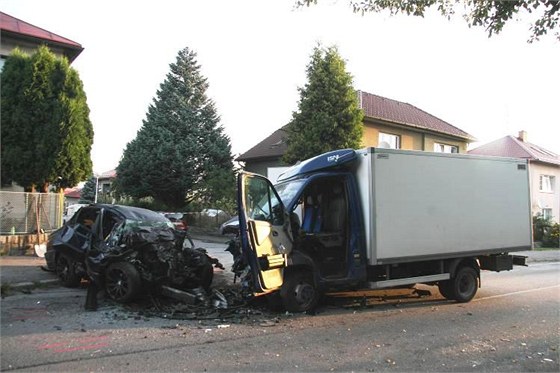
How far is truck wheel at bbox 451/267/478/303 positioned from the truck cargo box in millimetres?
461

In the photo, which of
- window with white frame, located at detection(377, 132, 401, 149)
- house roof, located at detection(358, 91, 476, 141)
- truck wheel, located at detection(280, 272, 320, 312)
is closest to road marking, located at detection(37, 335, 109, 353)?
truck wheel, located at detection(280, 272, 320, 312)

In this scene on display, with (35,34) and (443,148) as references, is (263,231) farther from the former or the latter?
(443,148)

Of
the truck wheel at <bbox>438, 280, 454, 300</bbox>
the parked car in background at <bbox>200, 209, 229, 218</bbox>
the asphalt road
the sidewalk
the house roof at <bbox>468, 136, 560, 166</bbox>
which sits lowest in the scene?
the asphalt road

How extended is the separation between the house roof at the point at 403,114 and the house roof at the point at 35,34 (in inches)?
599

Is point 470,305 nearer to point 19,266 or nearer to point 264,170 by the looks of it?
point 19,266

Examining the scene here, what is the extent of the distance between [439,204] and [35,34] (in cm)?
1591

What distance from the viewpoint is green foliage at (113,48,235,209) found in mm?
27188

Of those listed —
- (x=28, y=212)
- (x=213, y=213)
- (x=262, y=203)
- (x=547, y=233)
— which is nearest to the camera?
(x=262, y=203)

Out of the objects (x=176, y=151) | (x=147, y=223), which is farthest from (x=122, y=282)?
(x=176, y=151)

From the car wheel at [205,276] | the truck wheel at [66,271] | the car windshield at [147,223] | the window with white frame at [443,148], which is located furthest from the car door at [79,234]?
the window with white frame at [443,148]

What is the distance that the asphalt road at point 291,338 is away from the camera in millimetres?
5117

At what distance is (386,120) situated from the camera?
26.9 metres

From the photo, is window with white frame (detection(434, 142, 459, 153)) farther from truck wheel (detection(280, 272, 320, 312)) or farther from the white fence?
truck wheel (detection(280, 272, 320, 312))

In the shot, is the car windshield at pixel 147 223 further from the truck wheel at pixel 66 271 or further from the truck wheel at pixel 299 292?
the truck wheel at pixel 299 292
